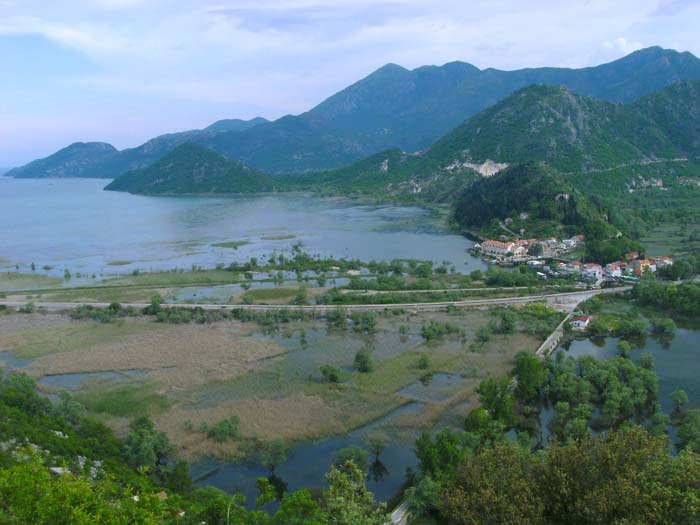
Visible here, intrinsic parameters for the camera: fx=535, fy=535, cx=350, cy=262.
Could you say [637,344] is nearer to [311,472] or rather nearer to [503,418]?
[503,418]

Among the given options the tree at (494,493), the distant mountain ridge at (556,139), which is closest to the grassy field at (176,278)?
the tree at (494,493)


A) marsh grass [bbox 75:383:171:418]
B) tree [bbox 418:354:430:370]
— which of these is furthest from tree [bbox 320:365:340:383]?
marsh grass [bbox 75:383:171:418]

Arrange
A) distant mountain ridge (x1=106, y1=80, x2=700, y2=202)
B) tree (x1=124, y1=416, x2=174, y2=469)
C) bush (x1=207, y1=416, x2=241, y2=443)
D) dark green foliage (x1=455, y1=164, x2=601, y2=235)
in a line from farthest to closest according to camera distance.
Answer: distant mountain ridge (x1=106, y1=80, x2=700, y2=202) → dark green foliage (x1=455, y1=164, x2=601, y2=235) → bush (x1=207, y1=416, x2=241, y2=443) → tree (x1=124, y1=416, x2=174, y2=469)

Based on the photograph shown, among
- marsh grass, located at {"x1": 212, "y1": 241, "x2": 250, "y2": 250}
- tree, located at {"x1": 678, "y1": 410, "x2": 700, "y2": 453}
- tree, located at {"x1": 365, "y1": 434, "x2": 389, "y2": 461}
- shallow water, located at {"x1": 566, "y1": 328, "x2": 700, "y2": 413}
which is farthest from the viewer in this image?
marsh grass, located at {"x1": 212, "y1": 241, "x2": 250, "y2": 250}

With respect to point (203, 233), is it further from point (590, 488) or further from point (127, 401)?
point (590, 488)

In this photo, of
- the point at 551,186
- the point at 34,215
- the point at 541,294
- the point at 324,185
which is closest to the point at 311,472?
the point at 541,294

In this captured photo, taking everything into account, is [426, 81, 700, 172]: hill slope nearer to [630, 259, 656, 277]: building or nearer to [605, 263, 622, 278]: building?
[630, 259, 656, 277]: building
